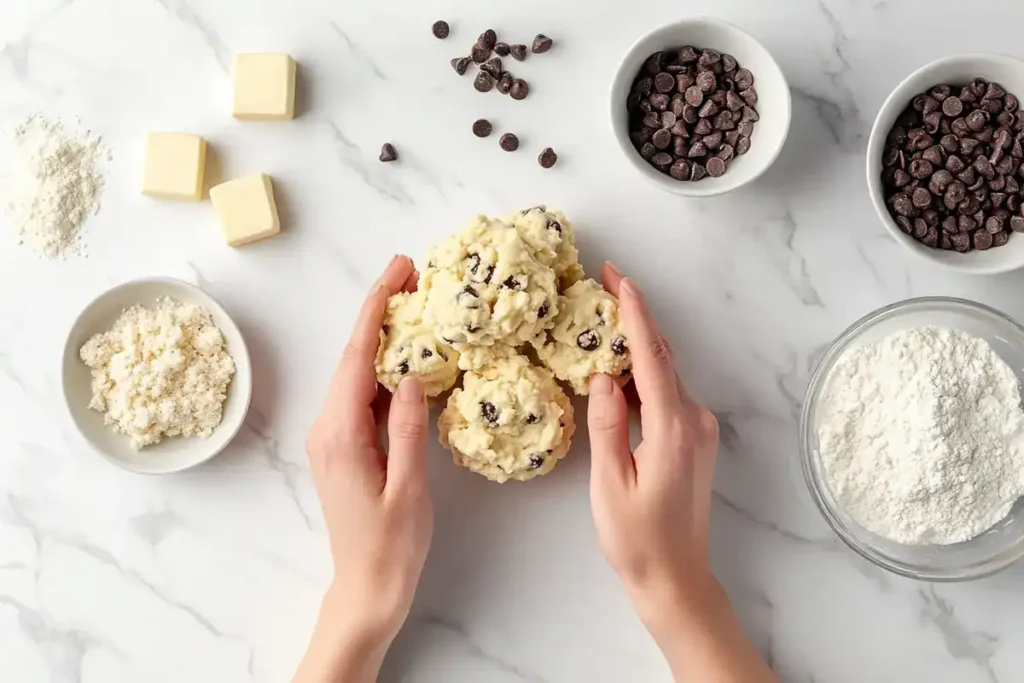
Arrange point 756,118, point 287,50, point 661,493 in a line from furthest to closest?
1. point 287,50
2. point 756,118
3. point 661,493

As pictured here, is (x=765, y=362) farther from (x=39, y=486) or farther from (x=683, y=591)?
(x=39, y=486)

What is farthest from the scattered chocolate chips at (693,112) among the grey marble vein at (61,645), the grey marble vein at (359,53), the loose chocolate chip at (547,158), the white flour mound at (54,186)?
the grey marble vein at (61,645)

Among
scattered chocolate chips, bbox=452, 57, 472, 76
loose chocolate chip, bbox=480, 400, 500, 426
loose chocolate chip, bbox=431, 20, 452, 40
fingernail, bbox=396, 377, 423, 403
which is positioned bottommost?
fingernail, bbox=396, 377, 423, 403

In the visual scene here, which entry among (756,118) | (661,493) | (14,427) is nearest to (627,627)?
(661,493)

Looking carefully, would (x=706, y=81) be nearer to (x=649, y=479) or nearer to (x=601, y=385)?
(x=601, y=385)

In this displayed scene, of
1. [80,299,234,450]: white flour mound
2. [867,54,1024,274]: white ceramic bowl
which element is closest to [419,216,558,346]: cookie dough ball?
[80,299,234,450]: white flour mound

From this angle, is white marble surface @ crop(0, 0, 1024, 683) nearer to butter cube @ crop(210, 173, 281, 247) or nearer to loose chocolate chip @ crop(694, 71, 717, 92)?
butter cube @ crop(210, 173, 281, 247)
